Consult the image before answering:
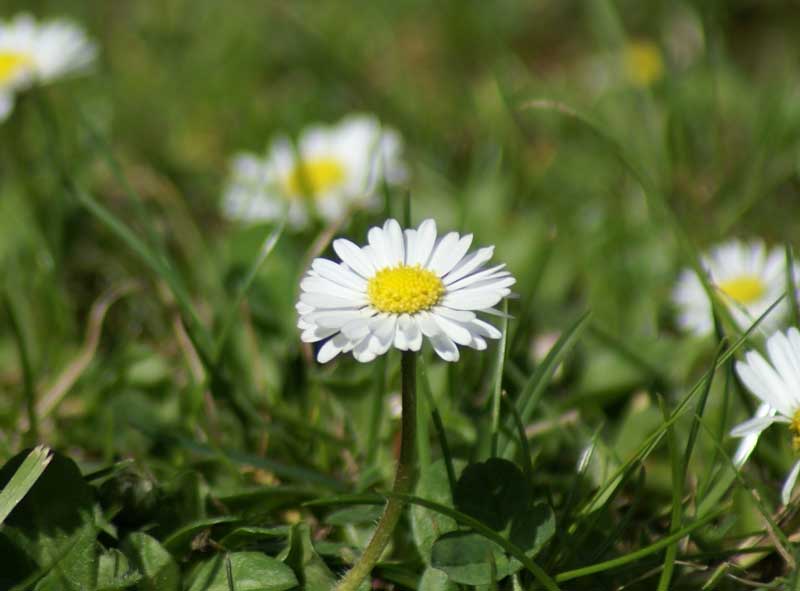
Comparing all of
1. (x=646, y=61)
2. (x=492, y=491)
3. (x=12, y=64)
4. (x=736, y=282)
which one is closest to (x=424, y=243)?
(x=492, y=491)

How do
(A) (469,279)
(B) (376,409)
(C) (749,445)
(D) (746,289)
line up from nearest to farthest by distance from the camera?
(A) (469,279) < (C) (749,445) < (B) (376,409) < (D) (746,289)

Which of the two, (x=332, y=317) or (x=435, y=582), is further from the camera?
(x=435, y=582)

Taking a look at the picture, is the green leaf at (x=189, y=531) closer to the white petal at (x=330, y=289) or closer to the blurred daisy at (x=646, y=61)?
the white petal at (x=330, y=289)

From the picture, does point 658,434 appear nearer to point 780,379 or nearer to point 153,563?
point 780,379

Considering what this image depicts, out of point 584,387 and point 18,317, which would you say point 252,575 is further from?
point 18,317

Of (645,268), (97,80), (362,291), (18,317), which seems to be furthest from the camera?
(97,80)

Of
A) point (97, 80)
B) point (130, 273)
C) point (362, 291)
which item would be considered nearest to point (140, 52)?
point (97, 80)

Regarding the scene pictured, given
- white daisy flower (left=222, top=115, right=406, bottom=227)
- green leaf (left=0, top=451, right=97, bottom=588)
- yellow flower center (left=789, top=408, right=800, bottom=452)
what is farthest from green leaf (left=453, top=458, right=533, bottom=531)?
white daisy flower (left=222, top=115, right=406, bottom=227)

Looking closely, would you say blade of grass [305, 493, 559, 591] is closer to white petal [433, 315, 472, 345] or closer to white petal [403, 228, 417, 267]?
white petal [433, 315, 472, 345]
